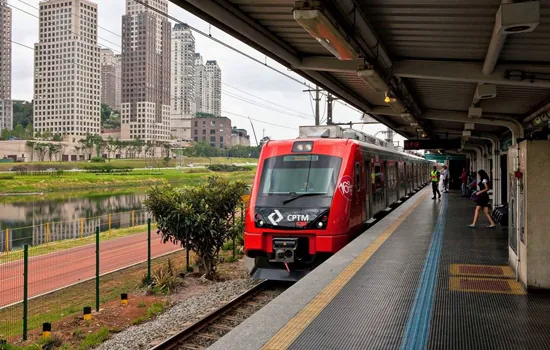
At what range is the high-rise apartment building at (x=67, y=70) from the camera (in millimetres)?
45531

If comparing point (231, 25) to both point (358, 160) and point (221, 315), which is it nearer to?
point (221, 315)

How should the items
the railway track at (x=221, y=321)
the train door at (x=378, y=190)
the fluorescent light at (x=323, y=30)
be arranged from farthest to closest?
the train door at (x=378, y=190) < the railway track at (x=221, y=321) < the fluorescent light at (x=323, y=30)

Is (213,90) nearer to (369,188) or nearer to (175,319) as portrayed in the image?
(369,188)

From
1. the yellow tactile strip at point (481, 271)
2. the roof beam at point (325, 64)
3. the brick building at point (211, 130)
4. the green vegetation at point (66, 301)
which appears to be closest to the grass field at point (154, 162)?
the brick building at point (211, 130)

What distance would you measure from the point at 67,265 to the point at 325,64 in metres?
11.6

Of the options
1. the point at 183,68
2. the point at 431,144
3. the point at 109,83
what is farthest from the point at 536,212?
the point at 109,83

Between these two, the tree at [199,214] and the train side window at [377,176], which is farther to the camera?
the train side window at [377,176]

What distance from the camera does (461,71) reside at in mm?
7953

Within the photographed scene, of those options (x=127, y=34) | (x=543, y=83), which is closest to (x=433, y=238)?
(x=543, y=83)

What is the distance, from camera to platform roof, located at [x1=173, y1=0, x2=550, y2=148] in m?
5.74

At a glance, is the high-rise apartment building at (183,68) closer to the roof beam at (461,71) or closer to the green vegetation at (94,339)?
the green vegetation at (94,339)

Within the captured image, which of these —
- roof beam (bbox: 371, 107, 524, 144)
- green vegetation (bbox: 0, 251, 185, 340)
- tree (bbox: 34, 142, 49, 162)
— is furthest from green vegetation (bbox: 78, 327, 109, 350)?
tree (bbox: 34, 142, 49, 162)

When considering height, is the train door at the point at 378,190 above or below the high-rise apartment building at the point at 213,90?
below

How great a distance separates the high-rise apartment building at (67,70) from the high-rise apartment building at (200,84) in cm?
1298
